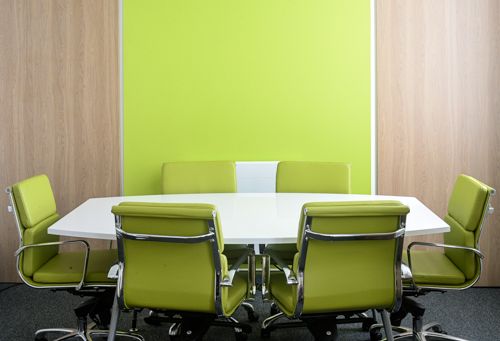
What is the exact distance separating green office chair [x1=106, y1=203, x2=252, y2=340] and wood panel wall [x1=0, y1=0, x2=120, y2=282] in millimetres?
2398

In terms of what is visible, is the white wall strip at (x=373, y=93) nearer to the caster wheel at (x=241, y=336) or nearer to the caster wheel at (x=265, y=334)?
the caster wheel at (x=265, y=334)

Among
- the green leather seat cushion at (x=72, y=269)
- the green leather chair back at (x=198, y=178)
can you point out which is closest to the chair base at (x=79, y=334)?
the green leather seat cushion at (x=72, y=269)

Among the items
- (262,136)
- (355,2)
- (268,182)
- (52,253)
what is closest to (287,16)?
(355,2)

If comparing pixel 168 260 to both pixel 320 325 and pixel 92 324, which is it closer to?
pixel 320 325

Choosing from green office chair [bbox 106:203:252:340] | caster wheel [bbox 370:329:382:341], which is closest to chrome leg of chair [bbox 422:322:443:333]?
caster wheel [bbox 370:329:382:341]

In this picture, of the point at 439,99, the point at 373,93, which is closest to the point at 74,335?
the point at 373,93

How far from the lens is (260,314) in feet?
15.5

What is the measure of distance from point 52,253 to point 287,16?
2.67 metres

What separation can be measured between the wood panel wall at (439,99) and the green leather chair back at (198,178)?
4.50ft

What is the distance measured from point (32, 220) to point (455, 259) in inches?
99.1

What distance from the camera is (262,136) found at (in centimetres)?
543

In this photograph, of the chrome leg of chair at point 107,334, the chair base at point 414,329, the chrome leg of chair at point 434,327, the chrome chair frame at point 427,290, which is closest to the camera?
the chrome chair frame at point 427,290

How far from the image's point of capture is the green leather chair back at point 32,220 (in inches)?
148

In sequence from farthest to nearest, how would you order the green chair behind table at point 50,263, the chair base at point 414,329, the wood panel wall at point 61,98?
1. the wood panel wall at point 61,98
2. the chair base at point 414,329
3. the green chair behind table at point 50,263
